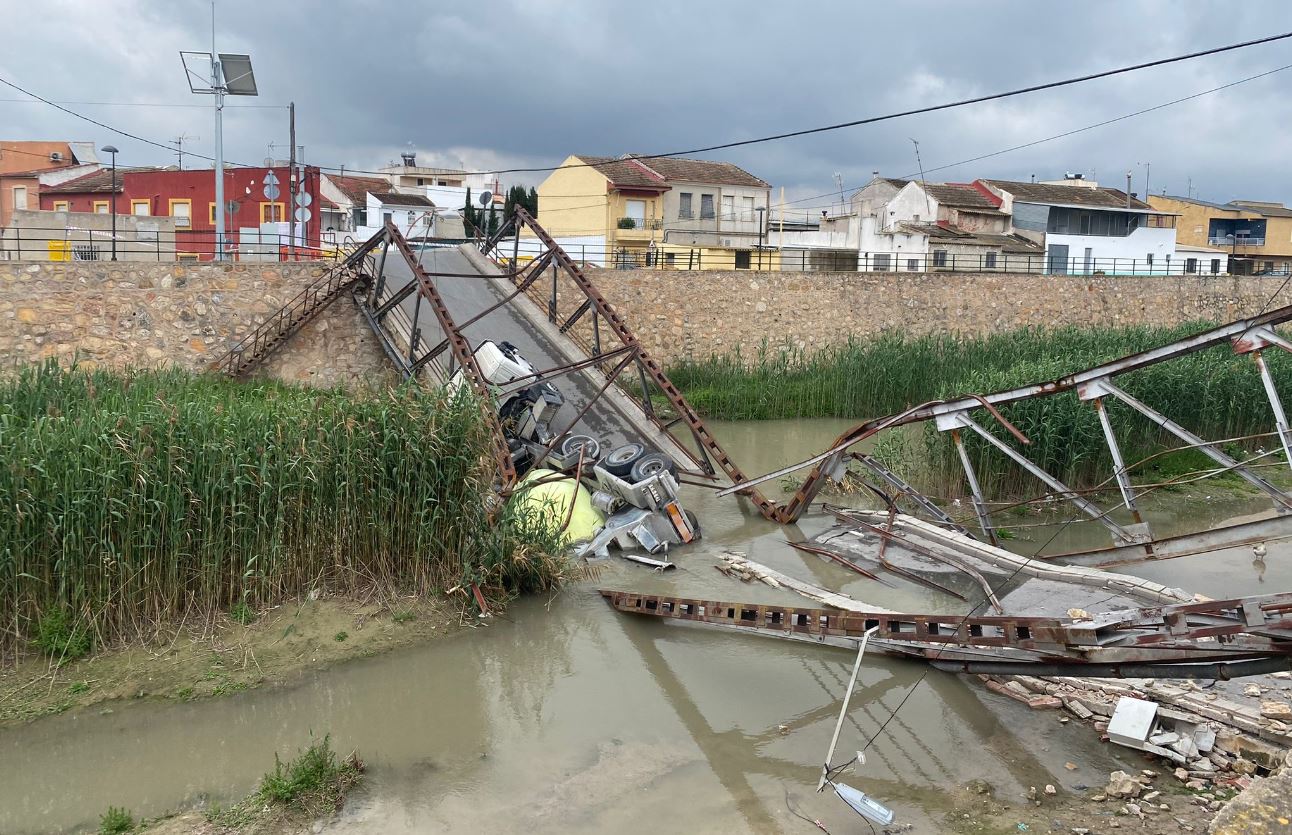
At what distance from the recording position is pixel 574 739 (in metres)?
7.28

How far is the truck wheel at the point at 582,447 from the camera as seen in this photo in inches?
511

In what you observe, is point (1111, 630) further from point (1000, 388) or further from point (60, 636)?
point (1000, 388)

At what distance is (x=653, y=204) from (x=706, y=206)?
3.10 m

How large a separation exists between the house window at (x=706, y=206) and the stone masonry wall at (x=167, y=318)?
98.1 feet

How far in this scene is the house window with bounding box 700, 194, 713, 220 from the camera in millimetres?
47094

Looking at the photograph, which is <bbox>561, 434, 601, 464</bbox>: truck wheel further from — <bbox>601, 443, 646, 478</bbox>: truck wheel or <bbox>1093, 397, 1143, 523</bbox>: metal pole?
<bbox>1093, 397, 1143, 523</bbox>: metal pole

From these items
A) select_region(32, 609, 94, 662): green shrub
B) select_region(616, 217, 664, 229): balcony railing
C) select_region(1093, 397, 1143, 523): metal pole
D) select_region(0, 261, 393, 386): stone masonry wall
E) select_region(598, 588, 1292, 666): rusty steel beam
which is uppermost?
select_region(616, 217, 664, 229): balcony railing

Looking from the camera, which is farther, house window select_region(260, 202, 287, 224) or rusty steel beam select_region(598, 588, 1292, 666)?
house window select_region(260, 202, 287, 224)

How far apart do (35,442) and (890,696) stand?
297 inches

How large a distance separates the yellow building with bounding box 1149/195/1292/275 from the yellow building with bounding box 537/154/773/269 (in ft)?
108

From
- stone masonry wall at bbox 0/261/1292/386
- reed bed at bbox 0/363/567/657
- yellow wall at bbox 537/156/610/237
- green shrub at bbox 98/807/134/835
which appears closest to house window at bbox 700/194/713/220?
yellow wall at bbox 537/156/610/237

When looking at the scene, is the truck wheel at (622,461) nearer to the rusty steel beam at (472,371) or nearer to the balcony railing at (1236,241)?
the rusty steel beam at (472,371)

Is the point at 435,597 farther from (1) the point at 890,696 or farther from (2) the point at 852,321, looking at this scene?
(2) the point at 852,321

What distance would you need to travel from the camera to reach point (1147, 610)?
6.36 m
